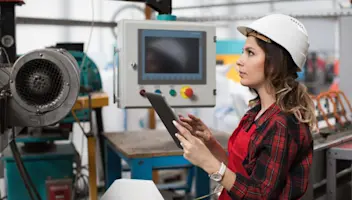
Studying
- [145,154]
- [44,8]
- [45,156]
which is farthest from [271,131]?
[44,8]

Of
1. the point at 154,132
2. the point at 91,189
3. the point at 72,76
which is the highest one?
the point at 72,76

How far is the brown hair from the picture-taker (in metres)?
1.37

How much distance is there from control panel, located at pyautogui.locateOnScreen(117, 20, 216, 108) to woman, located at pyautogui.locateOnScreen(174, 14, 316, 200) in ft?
2.07

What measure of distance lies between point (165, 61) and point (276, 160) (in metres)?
0.92

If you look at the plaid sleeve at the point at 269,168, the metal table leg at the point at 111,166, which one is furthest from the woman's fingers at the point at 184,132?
the metal table leg at the point at 111,166

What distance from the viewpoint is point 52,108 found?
1.50 meters

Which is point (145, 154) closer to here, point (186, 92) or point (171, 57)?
point (186, 92)

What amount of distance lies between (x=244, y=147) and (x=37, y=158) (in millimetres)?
1475

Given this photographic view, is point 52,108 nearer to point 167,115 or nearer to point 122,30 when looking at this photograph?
point 167,115

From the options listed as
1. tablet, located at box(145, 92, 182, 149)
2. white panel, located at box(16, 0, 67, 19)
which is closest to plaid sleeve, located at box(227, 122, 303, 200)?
tablet, located at box(145, 92, 182, 149)

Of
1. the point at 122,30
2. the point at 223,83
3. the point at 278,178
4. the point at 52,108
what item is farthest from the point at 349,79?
the point at 52,108

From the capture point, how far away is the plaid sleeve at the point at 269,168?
1.27m

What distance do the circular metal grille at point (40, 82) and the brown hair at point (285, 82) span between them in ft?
2.27

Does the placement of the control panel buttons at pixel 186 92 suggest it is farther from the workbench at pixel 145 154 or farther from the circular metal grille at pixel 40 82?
the circular metal grille at pixel 40 82
